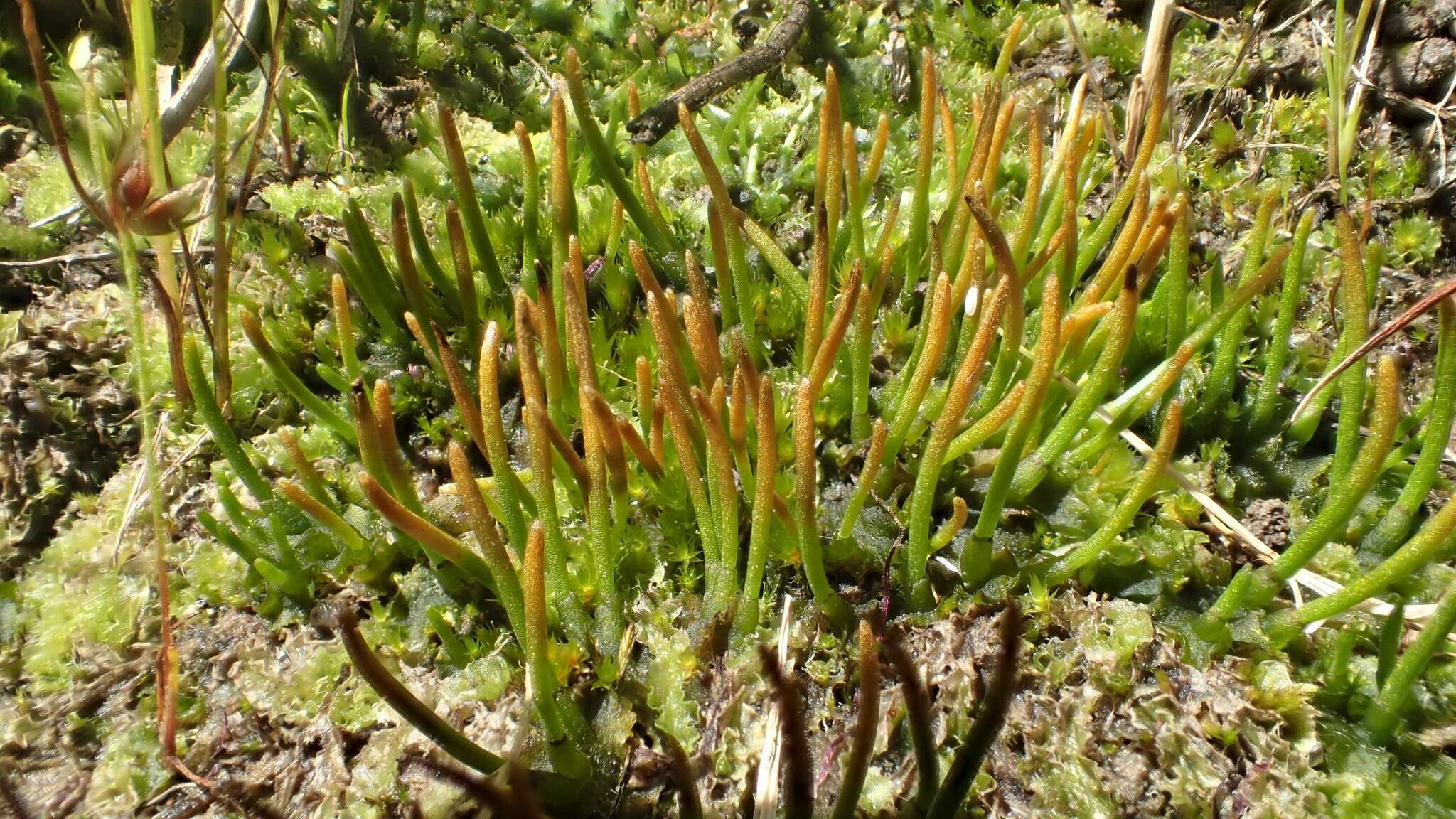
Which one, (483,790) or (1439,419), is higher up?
(1439,419)

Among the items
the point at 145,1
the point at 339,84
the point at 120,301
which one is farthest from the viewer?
the point at 339,84

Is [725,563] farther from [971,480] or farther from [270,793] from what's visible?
[270,793]

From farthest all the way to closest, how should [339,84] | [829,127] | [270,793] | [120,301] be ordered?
[339,84]
[120,301]
[829,127]
[270,793]

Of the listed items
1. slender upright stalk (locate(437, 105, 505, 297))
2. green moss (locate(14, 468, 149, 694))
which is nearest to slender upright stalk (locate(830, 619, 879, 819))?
slender upright stalk (locate(437, 105, 505, 297))

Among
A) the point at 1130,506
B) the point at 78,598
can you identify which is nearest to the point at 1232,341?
the point at 1130,506

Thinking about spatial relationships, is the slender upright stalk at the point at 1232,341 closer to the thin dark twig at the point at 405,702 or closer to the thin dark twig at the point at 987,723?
the thin dark twig at the point at 987,723

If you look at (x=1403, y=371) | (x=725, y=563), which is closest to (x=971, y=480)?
(x=725, y=563)

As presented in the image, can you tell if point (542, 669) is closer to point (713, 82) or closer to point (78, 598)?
point (78, 598)
